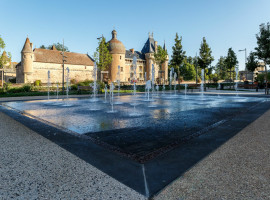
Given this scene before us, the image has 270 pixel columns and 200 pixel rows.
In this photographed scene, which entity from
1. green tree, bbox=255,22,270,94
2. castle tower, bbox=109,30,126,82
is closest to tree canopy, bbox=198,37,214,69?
green tree, bbox=255,22,270,94

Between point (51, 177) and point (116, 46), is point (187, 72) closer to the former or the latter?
point (116, 46)

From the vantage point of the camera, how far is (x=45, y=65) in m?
46.6

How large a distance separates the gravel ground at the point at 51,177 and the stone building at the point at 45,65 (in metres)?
40.9

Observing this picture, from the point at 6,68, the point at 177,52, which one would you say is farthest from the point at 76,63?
the point at 177,52

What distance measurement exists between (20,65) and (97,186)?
2025 inches

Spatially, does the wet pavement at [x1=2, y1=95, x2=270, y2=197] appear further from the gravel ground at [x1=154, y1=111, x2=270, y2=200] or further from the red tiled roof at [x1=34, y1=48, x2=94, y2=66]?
the red tiled roof at [x1=34, y1=48, x2=94, y2=66]

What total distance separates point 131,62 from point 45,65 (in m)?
25.1

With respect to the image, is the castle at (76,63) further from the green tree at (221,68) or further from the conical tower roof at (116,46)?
the green tree at (221,68)

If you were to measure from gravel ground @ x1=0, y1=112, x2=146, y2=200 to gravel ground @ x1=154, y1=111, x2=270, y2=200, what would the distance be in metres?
0.63

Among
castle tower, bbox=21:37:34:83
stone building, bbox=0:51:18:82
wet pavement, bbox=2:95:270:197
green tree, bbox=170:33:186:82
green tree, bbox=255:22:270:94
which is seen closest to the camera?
wet pavement, bbox=2:95:270:197

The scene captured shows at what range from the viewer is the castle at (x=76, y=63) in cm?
4400

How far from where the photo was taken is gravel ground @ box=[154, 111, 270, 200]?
8.07ft

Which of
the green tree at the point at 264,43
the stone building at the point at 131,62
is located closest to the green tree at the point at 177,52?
the green tree at the point at 264,43

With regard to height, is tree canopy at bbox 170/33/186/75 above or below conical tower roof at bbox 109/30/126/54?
below
